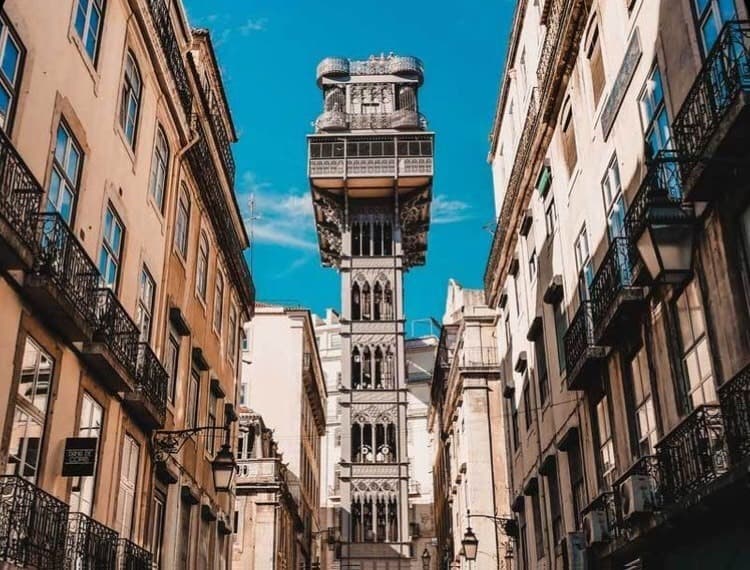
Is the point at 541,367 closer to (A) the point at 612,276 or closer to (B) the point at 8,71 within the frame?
(A) the point at 612,276

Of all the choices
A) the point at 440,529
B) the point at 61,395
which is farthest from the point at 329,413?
the point at 61,395

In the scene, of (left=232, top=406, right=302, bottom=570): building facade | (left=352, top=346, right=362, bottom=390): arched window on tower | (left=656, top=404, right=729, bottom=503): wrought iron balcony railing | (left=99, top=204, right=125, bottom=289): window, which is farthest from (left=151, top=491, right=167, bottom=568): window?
(left=352, top=346, right=362, bottom=390): arched window on tower

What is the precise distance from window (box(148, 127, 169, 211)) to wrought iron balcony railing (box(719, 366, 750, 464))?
1149 centimetres

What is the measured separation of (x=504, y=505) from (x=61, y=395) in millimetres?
22746

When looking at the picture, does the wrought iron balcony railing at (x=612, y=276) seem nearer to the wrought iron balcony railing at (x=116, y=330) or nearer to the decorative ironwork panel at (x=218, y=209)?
the wrought iron balcony railing at (x=116, y=330)

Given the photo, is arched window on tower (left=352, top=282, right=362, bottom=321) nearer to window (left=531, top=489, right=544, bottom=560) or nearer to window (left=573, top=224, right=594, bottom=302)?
window (left=531, top=489, right=544, bottom=560)

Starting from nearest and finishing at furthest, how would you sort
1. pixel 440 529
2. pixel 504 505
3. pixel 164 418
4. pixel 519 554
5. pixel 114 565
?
1. pixel 114 565
2. pixel 164 418
3. pixel 519 554
4. pixel 504 505
5. pixel 440 529

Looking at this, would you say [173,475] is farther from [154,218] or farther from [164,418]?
[154,218]

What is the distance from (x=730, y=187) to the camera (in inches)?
381

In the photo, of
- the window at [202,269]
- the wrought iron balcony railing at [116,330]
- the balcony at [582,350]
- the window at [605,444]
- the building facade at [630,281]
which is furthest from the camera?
the window at [202,269]

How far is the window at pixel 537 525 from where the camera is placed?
20.7 metres

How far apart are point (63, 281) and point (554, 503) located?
12.2 m

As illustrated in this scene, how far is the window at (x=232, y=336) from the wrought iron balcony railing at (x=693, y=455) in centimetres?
1533

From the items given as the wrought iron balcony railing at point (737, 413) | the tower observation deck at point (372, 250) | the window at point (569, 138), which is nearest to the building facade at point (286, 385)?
the tower observation deck at point (372, 250)
